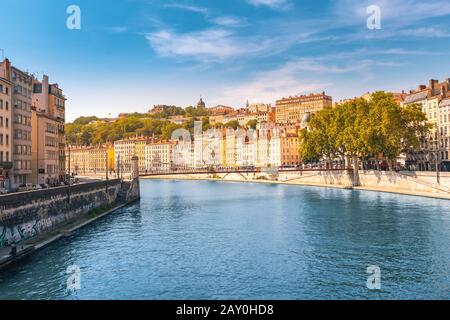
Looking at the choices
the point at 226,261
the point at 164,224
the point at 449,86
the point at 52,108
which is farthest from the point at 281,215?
the point at 449,86

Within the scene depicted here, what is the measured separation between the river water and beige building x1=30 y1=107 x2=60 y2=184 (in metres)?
16.2

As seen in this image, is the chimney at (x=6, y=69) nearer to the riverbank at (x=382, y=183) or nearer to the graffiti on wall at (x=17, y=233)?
the graffiti on wall at (x=17, y=233)

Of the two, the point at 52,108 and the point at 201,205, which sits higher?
the point at 52,108

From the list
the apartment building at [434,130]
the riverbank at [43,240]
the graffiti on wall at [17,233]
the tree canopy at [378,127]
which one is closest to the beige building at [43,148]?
the riverbank at [43,240]

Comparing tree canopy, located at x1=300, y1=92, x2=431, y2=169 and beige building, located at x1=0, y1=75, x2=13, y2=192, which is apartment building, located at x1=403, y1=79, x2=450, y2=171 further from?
beige building, located at x1=0, y1=75, x2=13, y2=192

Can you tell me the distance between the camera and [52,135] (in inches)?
2832

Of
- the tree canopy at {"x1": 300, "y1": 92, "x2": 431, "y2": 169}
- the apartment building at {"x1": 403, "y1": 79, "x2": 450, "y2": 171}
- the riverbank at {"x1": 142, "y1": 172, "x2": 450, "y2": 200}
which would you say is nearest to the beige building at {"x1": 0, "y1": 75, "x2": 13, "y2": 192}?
the tree canopy at {"x1": 300, "y1": 92, "x2": 431, "y2": 169}

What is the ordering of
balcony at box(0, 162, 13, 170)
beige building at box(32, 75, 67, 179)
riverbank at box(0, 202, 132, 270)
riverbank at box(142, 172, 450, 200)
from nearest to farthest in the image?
riverbank at box(0, 202, 132, 270) → balcony at box(0, 162, 13, 170) → beige building at box(32, 75, 67, 179) → riverbank at box(142, 172, 450, 200)

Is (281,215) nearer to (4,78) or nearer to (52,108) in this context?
(4,78)

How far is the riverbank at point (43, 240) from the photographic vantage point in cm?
3041

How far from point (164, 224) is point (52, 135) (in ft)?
97.9

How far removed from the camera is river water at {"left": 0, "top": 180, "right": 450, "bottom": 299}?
84.9ft
